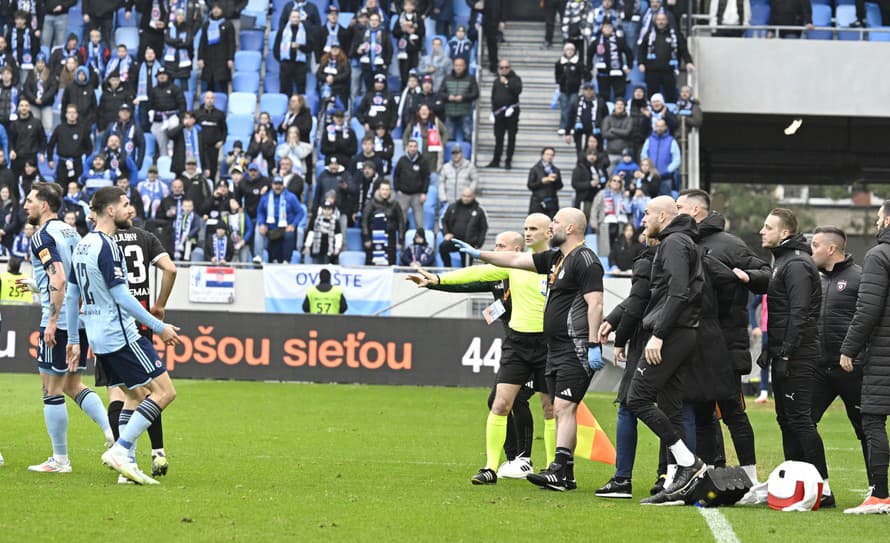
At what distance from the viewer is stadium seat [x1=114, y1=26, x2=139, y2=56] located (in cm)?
3225

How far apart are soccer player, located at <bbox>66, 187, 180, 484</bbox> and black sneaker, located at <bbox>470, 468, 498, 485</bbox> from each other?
2.52m

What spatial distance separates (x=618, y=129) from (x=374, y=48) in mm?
5669

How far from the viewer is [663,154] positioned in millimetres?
26953

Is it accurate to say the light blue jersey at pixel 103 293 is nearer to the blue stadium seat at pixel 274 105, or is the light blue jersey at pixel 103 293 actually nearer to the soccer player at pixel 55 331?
the soccer player at pixel 55 331

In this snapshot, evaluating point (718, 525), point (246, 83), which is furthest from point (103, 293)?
point (246, 83)

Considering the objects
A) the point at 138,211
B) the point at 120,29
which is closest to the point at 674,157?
the point at 138,211

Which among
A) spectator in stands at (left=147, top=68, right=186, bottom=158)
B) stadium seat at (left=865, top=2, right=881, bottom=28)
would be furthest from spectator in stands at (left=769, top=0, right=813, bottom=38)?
spectator in stands at (left=147, top=68, right=186, bottom=158)

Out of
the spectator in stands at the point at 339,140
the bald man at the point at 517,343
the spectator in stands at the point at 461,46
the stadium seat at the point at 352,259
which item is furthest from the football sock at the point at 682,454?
the spectator in stands at the point at 461,46

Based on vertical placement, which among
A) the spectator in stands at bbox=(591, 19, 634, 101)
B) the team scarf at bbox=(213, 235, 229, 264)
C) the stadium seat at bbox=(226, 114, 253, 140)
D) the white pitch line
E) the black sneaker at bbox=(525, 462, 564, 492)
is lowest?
the team scarf at bbox=(213, 235, 229, 264)

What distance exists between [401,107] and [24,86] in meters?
8.26

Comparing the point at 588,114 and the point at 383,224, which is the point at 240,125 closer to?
the point at 383,224

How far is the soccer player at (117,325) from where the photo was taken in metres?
10.5

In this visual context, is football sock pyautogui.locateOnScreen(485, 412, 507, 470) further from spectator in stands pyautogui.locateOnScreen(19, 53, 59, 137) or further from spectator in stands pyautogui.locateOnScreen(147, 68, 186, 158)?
spectator in stands pyautogui.locateOnScreen(19, 53, 59, 137)

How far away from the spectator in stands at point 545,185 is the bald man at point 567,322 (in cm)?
1493
